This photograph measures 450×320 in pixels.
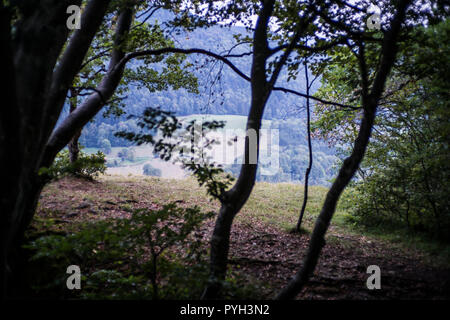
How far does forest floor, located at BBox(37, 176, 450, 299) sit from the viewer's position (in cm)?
416

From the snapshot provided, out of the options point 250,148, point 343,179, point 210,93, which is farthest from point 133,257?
point 210,93

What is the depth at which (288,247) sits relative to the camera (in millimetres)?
6086

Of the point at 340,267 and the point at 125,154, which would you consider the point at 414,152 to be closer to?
the point at 340,267

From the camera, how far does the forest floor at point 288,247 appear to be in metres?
4.16

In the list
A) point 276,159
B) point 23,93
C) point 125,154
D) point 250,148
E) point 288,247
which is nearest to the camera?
point 23,93

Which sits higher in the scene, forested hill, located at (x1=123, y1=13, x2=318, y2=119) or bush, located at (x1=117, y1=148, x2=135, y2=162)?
forested hill, located at (x1=123, y1=13, x2=318, y2=119)

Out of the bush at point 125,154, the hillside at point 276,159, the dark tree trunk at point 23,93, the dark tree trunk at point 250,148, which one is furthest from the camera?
the bush at point 125,154

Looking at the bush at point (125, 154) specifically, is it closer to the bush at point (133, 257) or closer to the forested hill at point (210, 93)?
the forested hill at point (210, 93)

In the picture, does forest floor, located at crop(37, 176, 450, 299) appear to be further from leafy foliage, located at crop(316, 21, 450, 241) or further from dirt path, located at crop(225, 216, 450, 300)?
leafy foliage, located at crop(316, 21, 450, 241)

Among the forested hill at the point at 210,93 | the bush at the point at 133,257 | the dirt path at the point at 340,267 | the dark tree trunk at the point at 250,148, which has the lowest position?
the dirt path at the point at 340,267

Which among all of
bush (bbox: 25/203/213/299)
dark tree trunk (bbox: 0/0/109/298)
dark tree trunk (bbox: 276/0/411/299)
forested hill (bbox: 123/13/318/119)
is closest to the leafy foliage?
dark tree trunk (bbox: 276/0/411/299)

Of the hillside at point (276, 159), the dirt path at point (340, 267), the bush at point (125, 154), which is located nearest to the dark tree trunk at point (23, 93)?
the dirt path at point (340, 267)

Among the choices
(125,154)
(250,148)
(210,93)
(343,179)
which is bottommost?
(343,179)
